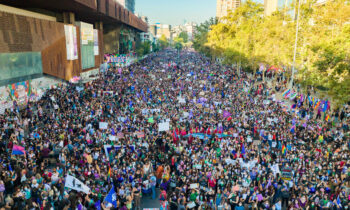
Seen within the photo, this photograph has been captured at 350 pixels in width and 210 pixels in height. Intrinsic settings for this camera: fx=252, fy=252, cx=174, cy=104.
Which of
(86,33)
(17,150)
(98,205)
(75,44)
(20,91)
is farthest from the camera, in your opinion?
(86,33)

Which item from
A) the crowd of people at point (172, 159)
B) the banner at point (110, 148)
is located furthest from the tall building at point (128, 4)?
the banner at point (110, 148)

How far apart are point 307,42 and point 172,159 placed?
2070cm

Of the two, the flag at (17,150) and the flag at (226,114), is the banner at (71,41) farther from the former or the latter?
the flag at (17,150)

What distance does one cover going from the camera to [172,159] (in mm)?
11789

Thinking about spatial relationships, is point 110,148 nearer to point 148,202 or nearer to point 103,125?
point 103,125

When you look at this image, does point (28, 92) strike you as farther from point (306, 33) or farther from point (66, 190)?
point (306, 33)

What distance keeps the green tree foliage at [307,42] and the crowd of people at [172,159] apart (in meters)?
3.54

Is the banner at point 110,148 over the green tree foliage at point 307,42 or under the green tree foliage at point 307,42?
under

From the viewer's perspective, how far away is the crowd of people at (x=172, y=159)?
9273 millimetres

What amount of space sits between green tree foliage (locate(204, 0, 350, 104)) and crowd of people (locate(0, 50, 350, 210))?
11.6 feet

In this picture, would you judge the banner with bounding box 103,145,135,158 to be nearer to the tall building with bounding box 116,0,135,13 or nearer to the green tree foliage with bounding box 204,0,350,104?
the green tree foliage with bounding box 204,0,350,104

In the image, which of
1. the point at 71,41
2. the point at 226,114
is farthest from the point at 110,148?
the point at 71,41

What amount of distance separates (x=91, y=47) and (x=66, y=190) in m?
33.2

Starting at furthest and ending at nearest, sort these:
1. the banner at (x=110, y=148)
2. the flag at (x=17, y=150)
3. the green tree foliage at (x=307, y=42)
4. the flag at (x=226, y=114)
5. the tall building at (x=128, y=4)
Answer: the tall building at (x=128, y=4), the flag at (x=226, y=114), the green tree foliage at (x=307, y=42), the banner at (x=110, y=148), the flag at (x=17, y=150)
